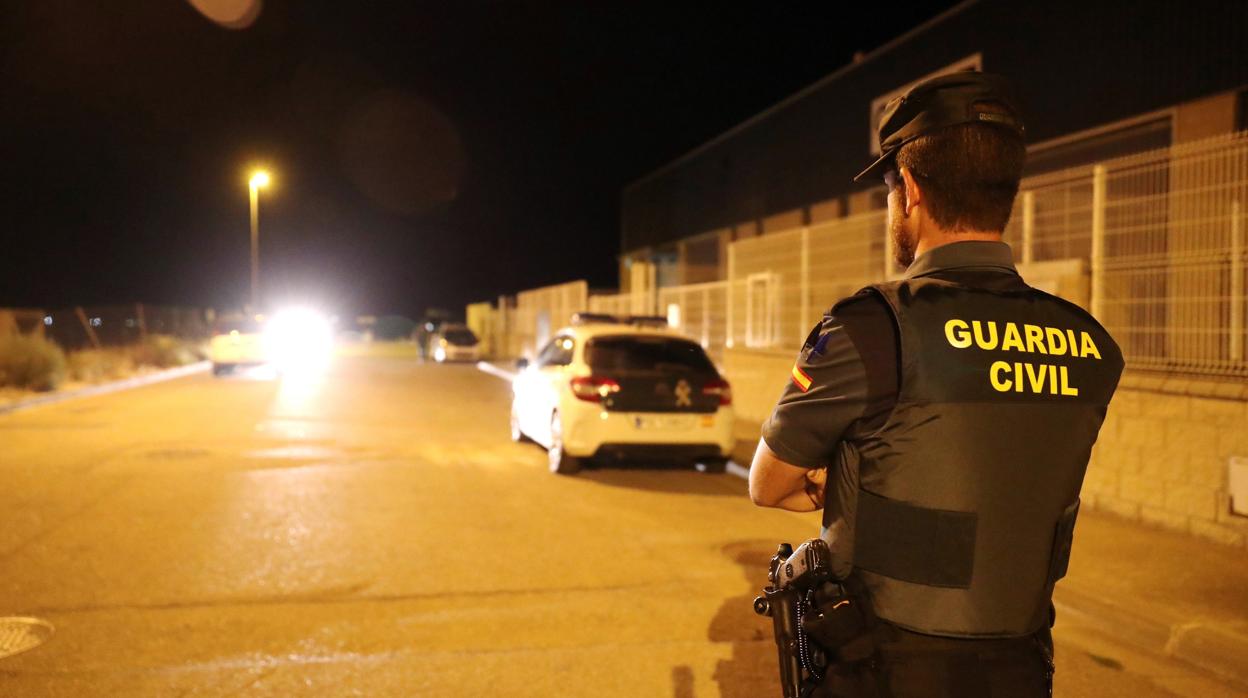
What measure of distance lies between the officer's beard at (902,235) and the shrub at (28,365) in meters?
21.9

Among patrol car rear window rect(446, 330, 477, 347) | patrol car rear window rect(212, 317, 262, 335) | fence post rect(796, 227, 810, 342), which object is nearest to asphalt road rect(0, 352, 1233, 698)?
fence post rect(796, 227, 810, 342)

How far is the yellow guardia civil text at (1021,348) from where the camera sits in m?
1.70

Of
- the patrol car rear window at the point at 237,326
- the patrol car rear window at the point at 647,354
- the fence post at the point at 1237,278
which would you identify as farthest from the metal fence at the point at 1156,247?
the patrol car rear window at the point at 237,326

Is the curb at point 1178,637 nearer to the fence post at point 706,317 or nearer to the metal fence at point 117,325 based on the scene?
the fence post at point 706,317

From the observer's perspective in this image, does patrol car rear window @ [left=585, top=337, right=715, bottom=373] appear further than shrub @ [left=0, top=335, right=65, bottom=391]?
No

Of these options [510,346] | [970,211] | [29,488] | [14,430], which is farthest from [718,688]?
[510,346]

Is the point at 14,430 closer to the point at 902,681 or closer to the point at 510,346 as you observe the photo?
the point at 902,681

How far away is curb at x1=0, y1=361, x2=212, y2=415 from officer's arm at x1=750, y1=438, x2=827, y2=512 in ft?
57.9

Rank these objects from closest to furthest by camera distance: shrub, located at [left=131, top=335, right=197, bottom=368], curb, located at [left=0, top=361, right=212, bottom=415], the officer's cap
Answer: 1. the officer's cap
2. curb, located at [left=0, top=361, right=212, bottom=415]
3. shrub, located at [left=131, top=335, right=197, bottom=368]

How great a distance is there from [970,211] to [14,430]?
15.1 meters

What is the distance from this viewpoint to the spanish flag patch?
179 cm

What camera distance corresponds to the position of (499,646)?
4730 mm

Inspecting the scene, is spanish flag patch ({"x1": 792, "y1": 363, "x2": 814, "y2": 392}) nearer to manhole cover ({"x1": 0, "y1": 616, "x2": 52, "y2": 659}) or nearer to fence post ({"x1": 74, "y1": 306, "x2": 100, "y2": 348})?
manhole cover ({"x1": 0, "y1": 616, "x2": 52, "y2": 659})

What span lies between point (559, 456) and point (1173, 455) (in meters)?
5.59
